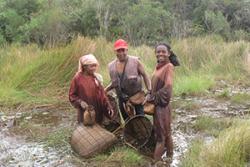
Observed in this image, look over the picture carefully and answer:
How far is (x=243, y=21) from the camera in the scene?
2603 centimetres

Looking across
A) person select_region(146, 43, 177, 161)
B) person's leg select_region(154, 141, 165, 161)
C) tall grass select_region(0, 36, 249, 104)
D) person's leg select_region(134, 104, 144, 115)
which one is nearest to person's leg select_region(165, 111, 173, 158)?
person select_region(146, 43, 177, 161)

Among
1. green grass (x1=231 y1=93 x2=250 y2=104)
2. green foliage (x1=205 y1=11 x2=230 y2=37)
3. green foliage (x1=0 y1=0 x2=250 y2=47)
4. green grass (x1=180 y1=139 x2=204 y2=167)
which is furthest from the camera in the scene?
green foliage (x1=205 y1=11 x2=230 y2=37)

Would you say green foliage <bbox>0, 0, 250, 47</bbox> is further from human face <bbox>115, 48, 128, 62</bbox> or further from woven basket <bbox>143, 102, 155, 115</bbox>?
woven basket <bbox>143, 102, 155, 115</bbox>

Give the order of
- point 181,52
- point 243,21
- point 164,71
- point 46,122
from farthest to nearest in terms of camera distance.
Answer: point 243,21
point 181,52
point 46,122
point 164,71

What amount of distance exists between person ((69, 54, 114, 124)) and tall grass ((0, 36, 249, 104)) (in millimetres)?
2916

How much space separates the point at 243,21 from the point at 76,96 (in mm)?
22103

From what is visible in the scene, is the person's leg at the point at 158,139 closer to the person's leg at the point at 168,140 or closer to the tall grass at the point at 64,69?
the person's leg at the point at 168,140

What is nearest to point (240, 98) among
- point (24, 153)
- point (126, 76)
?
point (126, 76)

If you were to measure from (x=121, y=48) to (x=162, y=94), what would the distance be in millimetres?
820

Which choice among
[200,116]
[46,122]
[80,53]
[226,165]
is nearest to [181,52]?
[80,53]

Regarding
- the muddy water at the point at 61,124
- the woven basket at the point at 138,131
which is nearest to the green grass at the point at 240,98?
the muddy water at the point at 61,124

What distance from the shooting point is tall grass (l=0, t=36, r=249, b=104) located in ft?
28.5

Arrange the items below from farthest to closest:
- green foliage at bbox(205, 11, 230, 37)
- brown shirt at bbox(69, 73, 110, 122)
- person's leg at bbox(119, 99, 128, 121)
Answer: green foliage at bbox(205, 11, 230, 37) < person's leg at bbox(119, 99, 128, 121) < brown shirt at bbox(69, 73, 110, 122)

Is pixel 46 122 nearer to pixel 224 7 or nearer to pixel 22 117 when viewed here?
pixel 22 117
